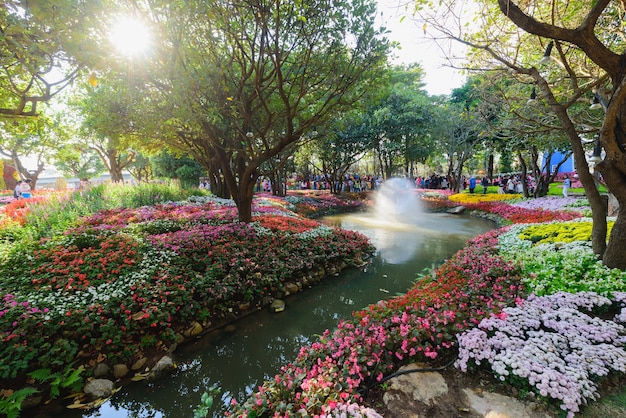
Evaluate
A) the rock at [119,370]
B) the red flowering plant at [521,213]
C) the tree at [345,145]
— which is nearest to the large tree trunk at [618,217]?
the red flowering plant at [521,213]

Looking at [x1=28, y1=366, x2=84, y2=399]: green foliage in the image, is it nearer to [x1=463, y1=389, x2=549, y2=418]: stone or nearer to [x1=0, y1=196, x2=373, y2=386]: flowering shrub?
[x1=0, y1=196, x2=373, y2=386]: flowering shrub

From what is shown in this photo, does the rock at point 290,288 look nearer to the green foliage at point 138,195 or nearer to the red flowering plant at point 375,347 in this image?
the red flowering plant at point 375,347

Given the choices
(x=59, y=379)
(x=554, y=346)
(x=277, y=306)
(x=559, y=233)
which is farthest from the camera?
(x=559, y=233)

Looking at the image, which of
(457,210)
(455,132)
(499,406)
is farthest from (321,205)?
(499,406)

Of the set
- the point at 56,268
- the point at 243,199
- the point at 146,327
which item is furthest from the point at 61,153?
the point at 146,327

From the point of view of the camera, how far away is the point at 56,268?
488 centimetres

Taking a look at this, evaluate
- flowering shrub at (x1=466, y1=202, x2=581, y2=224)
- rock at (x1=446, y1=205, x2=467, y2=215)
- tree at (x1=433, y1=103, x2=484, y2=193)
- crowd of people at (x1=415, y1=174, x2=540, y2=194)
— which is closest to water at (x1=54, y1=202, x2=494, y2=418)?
flowering shrub at (x1=466, y1=202, x2=581, y2=224)

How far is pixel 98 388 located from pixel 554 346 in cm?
536

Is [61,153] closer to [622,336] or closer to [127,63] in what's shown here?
[127,63]

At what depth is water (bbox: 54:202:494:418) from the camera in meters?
3.62

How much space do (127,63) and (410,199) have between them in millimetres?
21635

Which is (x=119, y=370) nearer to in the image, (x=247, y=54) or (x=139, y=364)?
(x=139, y=364)

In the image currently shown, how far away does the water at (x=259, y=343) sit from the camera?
11.9ft

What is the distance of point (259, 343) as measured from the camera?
486 cm
